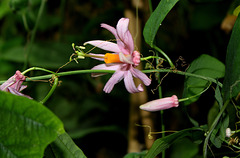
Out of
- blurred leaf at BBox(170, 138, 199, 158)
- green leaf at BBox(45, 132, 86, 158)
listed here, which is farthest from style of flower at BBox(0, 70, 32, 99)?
blurred leaf at BBox(170, 138, 199, 158)

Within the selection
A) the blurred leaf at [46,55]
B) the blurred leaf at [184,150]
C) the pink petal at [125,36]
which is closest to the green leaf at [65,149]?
the pink petal at [125,36]

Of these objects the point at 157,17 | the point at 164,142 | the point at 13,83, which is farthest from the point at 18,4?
the point at 164,142

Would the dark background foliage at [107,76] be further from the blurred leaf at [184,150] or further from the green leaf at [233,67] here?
the green leaf at [233,67]

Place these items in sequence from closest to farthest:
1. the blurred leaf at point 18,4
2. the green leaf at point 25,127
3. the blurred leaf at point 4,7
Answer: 1. the green leaf at point 25,127
2. the blurred leaf at point 18,4
3. the blurred leaf at point 4,7

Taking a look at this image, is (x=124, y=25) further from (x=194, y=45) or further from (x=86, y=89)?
(x=86, y=89)

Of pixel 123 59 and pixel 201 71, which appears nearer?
pixel 123 59

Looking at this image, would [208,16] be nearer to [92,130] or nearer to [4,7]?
[92,130]
